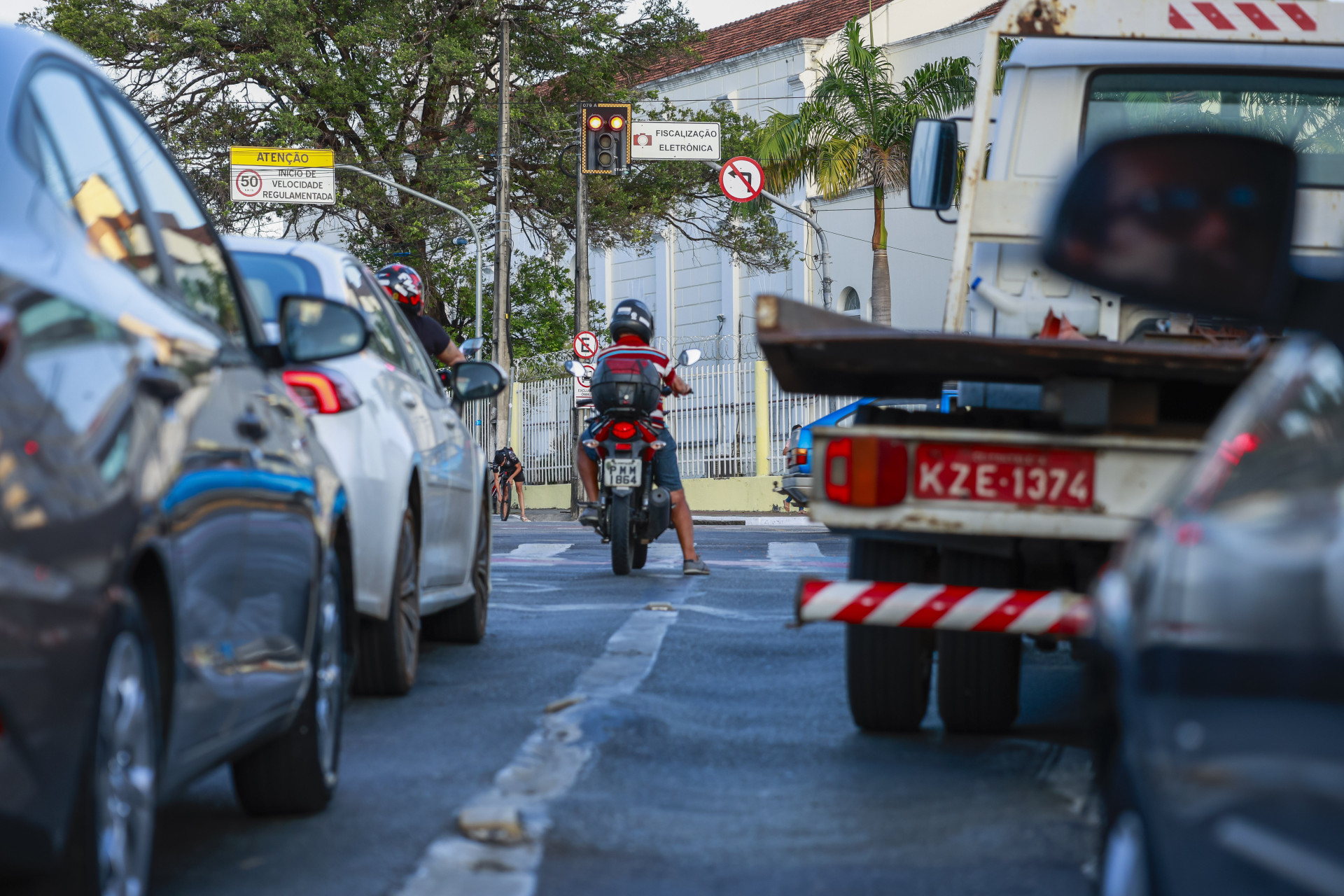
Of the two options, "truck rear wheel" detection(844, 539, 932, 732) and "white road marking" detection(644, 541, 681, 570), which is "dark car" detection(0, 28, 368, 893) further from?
"white road marking" detection(644, 541, 681, 570)

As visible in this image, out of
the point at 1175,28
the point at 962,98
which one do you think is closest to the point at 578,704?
the point at 1175,28

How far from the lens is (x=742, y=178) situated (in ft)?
91.8

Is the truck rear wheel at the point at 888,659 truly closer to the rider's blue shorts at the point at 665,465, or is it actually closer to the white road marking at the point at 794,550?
the rider's blue shorts at the point at 665,465

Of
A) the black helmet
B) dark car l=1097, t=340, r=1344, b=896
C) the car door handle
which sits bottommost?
dark car l=1097, t=340, r=1344, b=896

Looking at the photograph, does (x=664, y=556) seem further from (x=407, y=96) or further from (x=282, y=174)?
(x=407, y=96)

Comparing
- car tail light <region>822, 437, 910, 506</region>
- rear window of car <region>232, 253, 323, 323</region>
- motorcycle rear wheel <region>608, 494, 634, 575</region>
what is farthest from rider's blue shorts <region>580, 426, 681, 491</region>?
car tail light <region>822, 437, 910, 506</region>

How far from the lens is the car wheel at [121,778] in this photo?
264 centimetres

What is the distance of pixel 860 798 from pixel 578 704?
1669mm

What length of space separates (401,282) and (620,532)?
8.86 feet

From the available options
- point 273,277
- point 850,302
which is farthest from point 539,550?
point 850,302

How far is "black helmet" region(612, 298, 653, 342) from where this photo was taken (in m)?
13.1

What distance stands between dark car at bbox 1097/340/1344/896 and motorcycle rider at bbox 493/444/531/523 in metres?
29.0

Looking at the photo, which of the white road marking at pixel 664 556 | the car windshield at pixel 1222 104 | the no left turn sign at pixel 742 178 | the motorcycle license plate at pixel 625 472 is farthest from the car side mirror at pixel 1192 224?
the no left turn sign at pixel 742 178

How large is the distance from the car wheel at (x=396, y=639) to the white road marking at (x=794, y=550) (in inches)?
361
